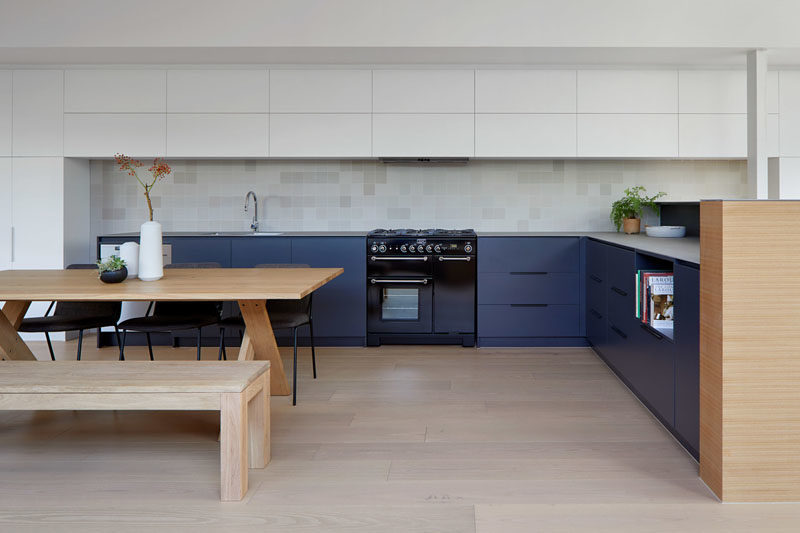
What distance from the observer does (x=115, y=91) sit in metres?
5.30

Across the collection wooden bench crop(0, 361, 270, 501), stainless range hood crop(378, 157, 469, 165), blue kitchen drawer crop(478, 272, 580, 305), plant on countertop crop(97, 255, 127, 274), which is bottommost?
wooden bench crop(0, 361, 270, 501)

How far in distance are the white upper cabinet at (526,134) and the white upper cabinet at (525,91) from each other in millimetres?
56

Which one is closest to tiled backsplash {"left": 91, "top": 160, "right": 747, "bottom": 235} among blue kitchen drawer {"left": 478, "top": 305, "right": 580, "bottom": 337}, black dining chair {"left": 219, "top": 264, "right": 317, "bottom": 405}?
blue kitchen drawer {"left": 478, "top": 305, "right": 580, "bottom": 337}

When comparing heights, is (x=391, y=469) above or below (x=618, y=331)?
below

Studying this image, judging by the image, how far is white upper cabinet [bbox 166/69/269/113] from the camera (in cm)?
529

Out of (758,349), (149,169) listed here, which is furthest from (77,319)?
(758,349)

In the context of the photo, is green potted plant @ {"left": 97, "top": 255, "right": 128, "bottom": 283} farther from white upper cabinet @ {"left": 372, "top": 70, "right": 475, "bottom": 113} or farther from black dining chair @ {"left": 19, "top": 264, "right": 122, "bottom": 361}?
white upper cabinet @ {"left": 372, "top": 70, "right": 475, "bottom": 113}

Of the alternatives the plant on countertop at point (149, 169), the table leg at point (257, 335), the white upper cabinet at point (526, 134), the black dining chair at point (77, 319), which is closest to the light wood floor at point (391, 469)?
the table leg at point (257, 335)

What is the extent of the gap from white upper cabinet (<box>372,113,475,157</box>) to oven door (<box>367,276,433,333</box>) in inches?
39.8

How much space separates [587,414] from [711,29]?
108 inches

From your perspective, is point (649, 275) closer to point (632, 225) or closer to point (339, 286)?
point (632, 225)

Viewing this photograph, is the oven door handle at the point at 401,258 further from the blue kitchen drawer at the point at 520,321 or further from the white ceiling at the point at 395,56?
the white ceiling at the point at 395,56

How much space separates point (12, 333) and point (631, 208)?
4321 millimetres

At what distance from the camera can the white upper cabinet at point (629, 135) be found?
5.24 m
